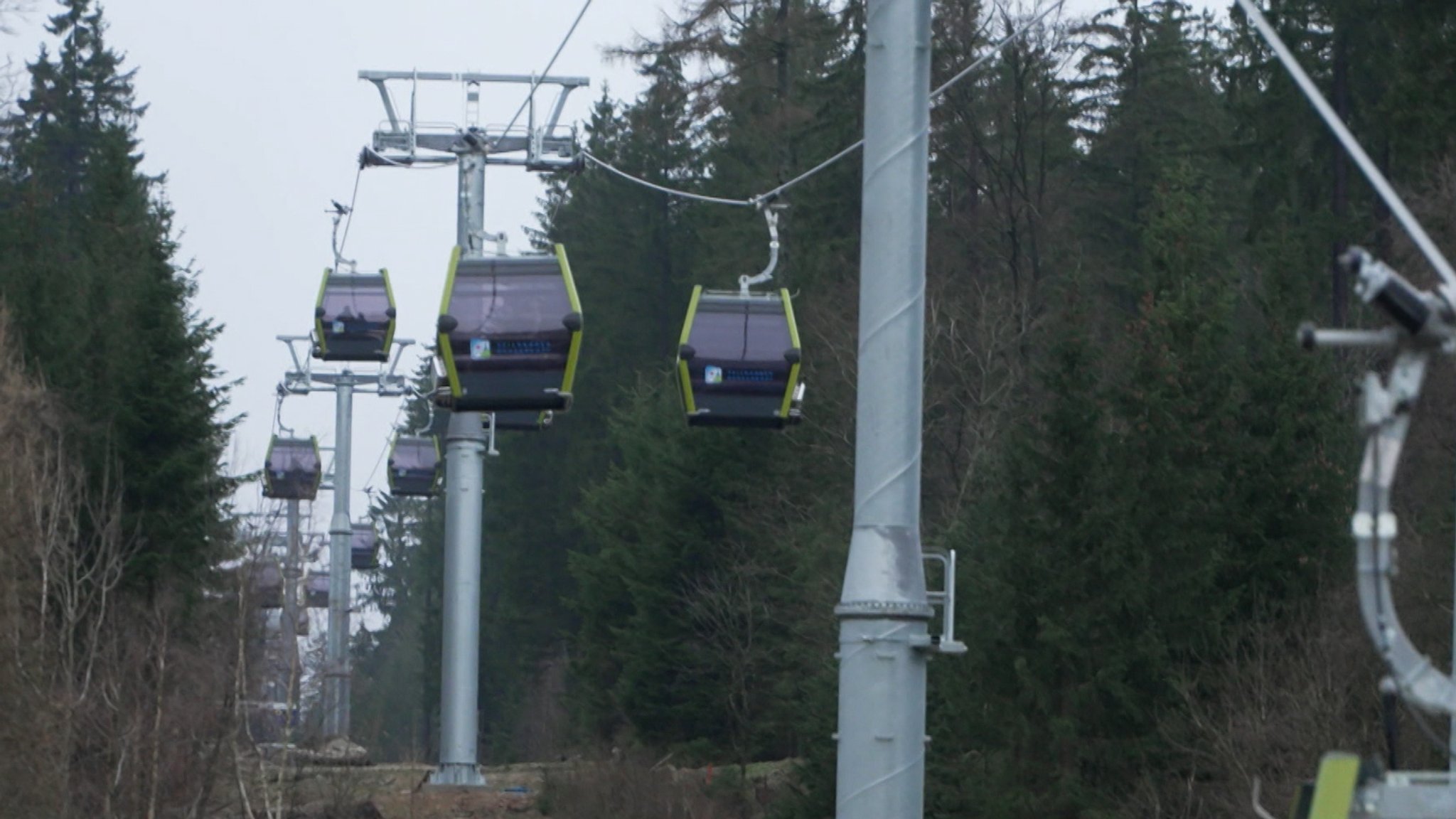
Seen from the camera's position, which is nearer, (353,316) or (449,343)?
(449,343)

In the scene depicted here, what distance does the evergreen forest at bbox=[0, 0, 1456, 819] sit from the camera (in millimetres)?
26922

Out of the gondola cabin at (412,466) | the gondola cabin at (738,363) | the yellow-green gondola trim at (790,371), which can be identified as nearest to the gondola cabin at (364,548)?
the gondola cabin at (412,466)

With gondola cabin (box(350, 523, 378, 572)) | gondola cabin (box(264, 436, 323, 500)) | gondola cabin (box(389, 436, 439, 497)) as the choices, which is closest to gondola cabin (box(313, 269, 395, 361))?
gondola cabin (box(264, 436, 323, 500))

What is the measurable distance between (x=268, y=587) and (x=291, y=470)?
24.4 feet

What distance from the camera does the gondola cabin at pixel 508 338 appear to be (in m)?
17.2

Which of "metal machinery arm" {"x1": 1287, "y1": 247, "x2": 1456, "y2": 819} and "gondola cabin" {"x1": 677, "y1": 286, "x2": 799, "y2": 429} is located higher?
"gondola cabin" {"x1": 677, "y1": 286, "x2": 799, "y2": 429}

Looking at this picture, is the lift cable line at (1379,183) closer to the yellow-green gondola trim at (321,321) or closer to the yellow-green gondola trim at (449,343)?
the yellow-green gondola trim at (449,343)

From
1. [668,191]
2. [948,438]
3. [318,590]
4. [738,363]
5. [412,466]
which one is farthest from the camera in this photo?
[318,590]

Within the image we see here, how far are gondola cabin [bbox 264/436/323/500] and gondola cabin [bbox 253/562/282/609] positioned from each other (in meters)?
1.70

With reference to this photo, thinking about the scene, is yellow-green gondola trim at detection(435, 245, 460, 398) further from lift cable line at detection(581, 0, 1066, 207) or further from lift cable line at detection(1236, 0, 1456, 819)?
lift cable line at detection(1236, 0, 1456, 819)

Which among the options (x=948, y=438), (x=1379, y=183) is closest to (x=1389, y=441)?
(x=1379, y=183)

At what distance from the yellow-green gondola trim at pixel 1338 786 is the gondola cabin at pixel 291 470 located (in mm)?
43540

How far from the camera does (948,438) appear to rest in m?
43.2

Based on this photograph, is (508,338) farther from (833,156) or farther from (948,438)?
(948,438)
